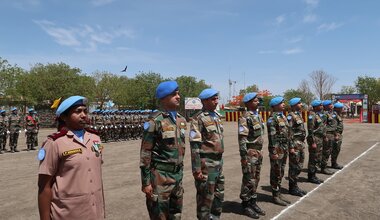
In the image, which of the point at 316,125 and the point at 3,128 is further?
the point at 3,128

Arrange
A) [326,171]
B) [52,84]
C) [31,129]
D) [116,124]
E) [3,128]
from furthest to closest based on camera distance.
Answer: [52,84] < [116,124] < [31,129] < [3,128] < [326,171]

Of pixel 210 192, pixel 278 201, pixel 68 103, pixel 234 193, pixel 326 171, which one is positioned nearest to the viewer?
pixel 68 103

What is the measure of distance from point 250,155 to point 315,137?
142 inches

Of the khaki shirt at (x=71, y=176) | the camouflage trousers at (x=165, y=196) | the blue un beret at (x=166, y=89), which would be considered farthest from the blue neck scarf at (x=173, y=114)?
the khaki shirt at (x=71, y=176)

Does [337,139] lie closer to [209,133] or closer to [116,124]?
[209,133]

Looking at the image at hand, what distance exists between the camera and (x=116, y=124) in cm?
2017

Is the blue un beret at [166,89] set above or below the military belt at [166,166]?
above

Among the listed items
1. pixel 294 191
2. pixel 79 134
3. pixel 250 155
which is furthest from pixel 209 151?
pixel 294 191

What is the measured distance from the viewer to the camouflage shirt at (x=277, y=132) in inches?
262

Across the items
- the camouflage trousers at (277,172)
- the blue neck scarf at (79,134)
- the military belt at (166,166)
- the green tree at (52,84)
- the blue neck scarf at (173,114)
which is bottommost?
the camouflage trousers at (277,172)

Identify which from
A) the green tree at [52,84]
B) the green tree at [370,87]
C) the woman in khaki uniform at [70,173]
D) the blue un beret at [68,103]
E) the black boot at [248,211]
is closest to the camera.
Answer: the woman in khaki uniform at [70,173]

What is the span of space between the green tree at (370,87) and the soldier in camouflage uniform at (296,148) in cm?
5983

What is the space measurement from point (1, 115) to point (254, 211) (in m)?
14.0

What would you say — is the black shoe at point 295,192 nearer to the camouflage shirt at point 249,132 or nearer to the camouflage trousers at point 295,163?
the camouflage trousers at point 295,163
